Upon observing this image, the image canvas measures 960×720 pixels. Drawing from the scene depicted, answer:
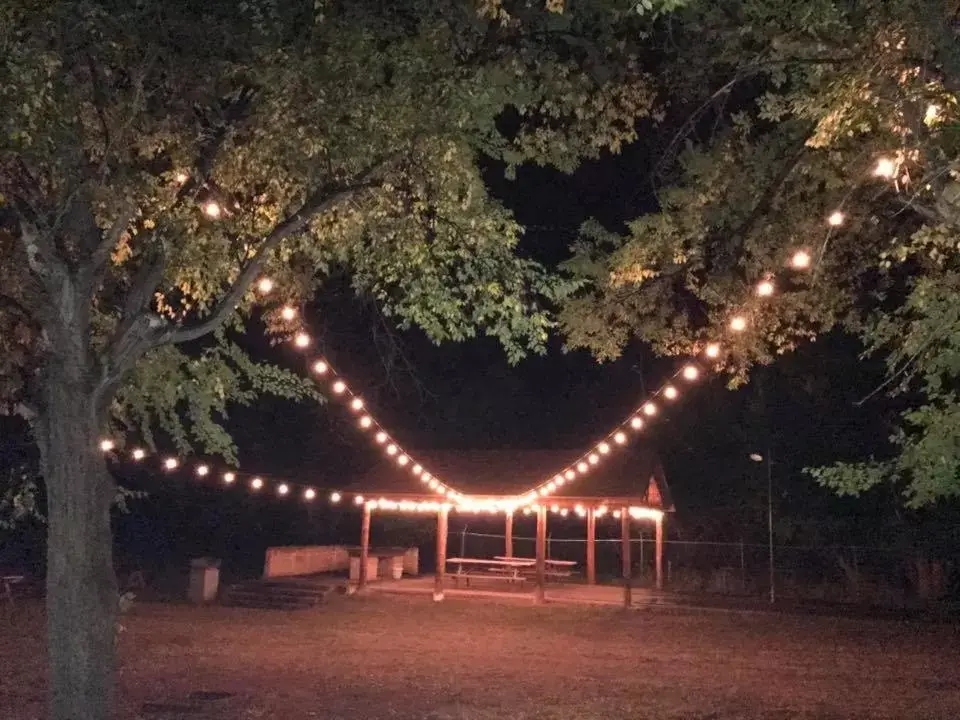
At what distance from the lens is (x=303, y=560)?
2236 cm

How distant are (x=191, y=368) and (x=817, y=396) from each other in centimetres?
1874

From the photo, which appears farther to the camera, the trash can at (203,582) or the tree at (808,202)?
the trash can at (203,582)

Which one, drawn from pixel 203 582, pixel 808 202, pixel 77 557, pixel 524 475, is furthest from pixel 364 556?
pixel 77 557

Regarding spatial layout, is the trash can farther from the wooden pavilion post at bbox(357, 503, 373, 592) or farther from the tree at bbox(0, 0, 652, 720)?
the tree at bbox(0, 0, 652, 720)

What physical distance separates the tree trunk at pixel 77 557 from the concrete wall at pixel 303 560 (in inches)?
547

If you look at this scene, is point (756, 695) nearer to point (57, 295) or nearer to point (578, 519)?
point (57, 295)

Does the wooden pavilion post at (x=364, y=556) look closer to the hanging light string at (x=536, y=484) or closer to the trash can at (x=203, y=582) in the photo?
the hanging light string at (x=536, y=484)

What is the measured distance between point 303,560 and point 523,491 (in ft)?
18.0

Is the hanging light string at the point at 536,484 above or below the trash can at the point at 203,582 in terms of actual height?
above

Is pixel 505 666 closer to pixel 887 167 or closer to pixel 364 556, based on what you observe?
pixel 887 167

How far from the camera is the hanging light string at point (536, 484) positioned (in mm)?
9664

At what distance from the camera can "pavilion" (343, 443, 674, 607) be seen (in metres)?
19.8

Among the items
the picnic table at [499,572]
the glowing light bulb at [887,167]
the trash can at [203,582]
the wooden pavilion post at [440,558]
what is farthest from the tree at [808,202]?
the trash can at [203,582]

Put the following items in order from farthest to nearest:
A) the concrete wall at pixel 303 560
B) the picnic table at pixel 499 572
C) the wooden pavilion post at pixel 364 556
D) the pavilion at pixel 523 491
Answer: the picnic table at pixel 499 572 → the wooden pavilion post at pixel 364 556 → the concrete wall at pixel 303 560 → the pavilion at pixel 523 491
